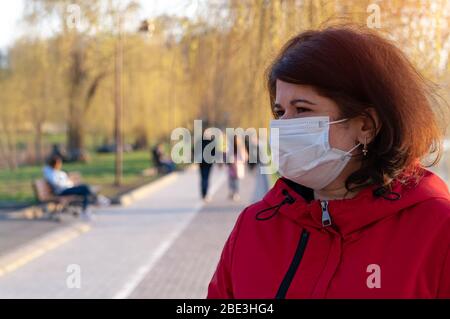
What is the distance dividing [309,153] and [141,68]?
27.1 metres

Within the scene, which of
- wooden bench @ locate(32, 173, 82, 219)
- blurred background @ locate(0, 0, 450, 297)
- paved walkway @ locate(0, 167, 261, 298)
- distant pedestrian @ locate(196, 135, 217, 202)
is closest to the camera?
blurred background @ locate(0, 0, 450, 297)

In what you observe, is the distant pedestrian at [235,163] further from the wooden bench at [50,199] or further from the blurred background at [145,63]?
the wooden bench at [50,199]

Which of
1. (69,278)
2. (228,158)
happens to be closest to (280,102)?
(69,278)

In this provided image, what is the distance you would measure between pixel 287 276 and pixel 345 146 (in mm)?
429

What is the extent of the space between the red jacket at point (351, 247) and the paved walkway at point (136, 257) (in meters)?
5.22

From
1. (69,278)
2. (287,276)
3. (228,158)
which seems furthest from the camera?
(228,158)

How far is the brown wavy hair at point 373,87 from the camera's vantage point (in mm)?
1936

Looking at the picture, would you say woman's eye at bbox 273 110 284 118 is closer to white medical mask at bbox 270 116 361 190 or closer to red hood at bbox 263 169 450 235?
white medical mask at bbox 270 116 361 190

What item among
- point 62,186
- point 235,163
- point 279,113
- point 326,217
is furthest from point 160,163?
point 326,217

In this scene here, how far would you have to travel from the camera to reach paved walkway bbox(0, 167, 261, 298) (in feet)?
24.6

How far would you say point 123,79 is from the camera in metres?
27.7

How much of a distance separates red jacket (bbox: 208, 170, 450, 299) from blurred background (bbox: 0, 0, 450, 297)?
0.89 meters

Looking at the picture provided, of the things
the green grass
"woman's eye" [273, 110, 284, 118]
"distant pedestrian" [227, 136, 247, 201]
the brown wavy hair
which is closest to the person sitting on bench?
the green grass
